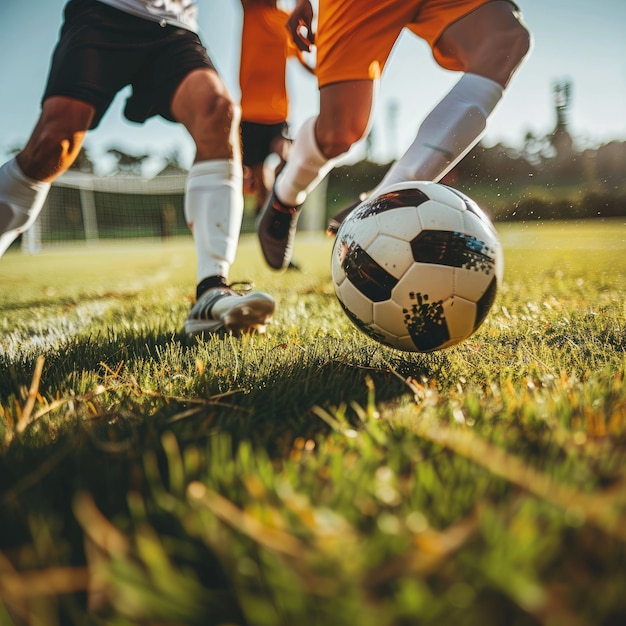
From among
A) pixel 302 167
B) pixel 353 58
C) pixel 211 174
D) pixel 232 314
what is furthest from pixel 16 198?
pixel 353 58

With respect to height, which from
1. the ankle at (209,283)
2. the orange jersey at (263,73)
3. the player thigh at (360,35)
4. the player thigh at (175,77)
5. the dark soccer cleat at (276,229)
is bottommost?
the ankle at (209,283)

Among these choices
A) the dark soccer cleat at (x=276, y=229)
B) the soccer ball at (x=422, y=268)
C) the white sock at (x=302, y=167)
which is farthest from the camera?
the dark soccer cleat at (x=276, y=229)

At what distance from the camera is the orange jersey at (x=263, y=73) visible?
641 centimetres

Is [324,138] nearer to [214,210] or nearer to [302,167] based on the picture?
[302,167]

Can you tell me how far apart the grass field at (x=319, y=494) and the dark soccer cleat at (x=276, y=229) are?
243cm

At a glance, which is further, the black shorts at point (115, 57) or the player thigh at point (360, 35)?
the player thigh at point (360, 35)

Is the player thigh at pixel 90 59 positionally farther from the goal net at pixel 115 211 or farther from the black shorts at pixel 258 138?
the goal net at pixel 115 211

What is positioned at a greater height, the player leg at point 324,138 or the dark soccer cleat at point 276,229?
the player leg at point 324,138

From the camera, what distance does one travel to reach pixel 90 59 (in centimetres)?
257

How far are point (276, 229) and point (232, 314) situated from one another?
1.96m

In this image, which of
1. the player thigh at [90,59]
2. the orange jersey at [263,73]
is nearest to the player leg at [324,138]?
the player thigh at [90,59]

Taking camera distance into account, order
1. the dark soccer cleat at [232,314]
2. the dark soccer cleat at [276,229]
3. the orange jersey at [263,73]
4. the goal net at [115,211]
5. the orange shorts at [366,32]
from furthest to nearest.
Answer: the goal net at [115,211] < the orange jersey at [263,73] < the dark soccer cleat at [276,229] < the orange shorts at [366,32] < the dark soccer cleat at [232,314]

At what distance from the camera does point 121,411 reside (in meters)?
1.21

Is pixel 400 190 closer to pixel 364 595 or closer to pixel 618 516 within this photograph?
pixel 618 516
